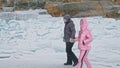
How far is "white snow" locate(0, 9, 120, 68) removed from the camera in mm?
10633

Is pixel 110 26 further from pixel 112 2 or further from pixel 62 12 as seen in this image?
pixel 112 2

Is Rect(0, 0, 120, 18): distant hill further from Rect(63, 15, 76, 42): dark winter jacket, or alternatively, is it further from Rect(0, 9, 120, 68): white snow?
Rect(63, 15, 76, 42): dark winter jacket

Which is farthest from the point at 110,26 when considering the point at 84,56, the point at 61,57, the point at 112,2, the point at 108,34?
the point at 112,2

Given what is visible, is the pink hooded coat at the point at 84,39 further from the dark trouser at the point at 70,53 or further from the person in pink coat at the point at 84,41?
the dark trouser at the point at 70,53

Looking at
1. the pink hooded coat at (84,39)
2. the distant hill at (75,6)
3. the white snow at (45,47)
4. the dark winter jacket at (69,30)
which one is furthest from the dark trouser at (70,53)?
the distant hill at (75,6)

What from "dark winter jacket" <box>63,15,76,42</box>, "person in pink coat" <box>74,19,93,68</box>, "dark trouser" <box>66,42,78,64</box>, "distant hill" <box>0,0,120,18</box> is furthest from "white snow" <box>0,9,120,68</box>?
"distant hill" <box>0,0,120,18</box>

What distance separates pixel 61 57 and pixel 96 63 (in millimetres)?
1437

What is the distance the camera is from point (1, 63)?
34.4ft

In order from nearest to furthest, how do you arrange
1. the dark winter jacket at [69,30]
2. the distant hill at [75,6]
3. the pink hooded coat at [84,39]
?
the pink hooded coat at [84,39] < the dark winter jacket at [69,30] < the distant hill at [75,6]

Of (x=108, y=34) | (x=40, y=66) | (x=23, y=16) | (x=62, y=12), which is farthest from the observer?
(x=62, y=12)

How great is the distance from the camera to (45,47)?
13.9m

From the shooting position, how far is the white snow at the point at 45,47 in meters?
10.6

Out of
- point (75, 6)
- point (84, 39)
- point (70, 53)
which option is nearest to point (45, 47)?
point (70, 53)

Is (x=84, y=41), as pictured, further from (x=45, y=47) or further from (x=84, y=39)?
(x=45, y=47)
